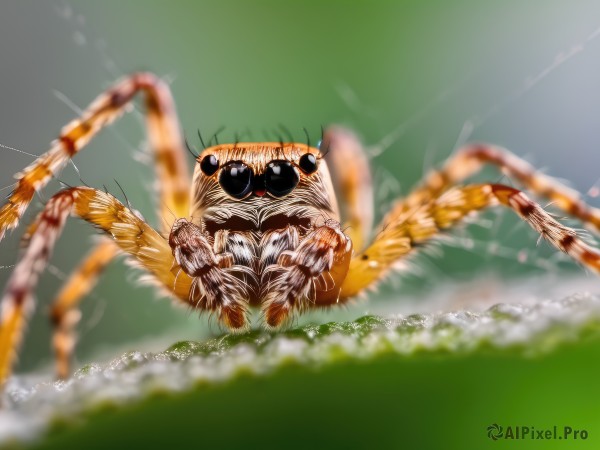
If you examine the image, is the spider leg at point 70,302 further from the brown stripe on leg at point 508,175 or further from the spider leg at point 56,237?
the brown stripe on leg at point 508,175

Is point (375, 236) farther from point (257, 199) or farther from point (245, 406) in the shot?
point (245, 406)

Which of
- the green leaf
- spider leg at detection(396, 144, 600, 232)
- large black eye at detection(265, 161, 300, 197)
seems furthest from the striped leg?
the green leaf

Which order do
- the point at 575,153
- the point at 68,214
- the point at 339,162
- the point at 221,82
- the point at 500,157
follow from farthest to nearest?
the point at 221,82 < the point at 575,153 < the point at 339,162 < the point at 500,157 < the point at 68,214

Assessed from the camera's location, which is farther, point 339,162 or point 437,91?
point 437,91

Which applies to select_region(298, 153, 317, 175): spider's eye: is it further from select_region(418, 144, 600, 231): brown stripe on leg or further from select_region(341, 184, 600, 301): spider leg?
select_region(418, 144, 600, 231): brown stripe on leg

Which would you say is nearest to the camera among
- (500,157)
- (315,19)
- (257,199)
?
(257,199)

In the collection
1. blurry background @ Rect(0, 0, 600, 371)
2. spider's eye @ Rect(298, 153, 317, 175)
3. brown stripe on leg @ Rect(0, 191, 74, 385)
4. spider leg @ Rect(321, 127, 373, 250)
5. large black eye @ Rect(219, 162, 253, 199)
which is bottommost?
brown stripe on leg @ Rect(0, 191, 74, 385)

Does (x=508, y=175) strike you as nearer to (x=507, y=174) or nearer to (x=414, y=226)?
(x=507, y=174)

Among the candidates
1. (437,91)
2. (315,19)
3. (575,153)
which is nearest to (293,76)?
(315,19)
